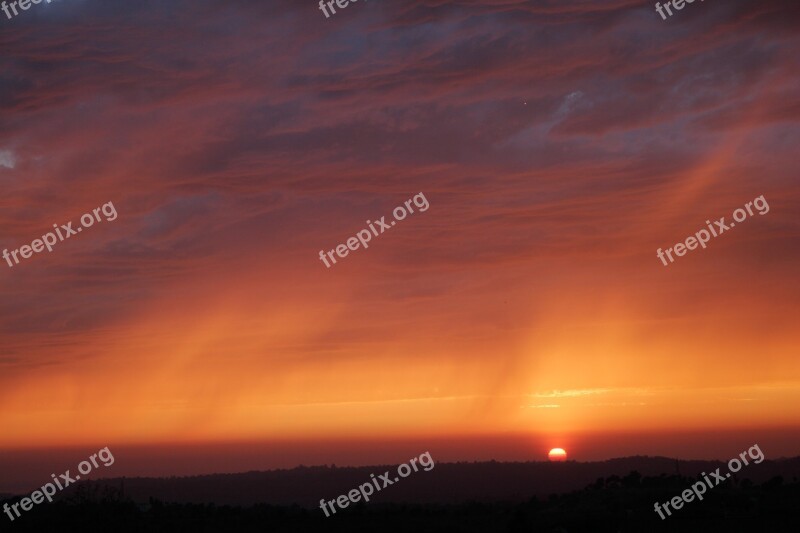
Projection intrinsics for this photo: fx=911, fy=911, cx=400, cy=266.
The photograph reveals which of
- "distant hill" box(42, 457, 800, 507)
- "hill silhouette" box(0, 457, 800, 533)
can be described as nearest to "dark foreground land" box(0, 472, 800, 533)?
"hill silhouette" box(0, 457, 800, 533)

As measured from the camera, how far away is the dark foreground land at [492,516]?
1423 inches

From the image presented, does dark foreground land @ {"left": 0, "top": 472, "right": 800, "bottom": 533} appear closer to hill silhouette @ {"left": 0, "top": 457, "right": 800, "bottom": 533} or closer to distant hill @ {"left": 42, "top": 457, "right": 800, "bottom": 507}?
hill silhouette @ {"left": 0, "top": 457, "right": 800, "bottom": 533}

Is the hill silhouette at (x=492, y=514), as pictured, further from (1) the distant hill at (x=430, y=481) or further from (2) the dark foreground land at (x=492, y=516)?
(1) the distant hill at (x=430, y=481)

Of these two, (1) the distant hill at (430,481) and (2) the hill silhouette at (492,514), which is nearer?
(2) the hill silhouette at (492,514)

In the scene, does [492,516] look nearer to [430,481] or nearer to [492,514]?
[492,514]

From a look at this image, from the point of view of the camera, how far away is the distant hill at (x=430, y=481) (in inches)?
3807

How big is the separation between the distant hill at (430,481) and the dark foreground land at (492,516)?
4128 centimetres

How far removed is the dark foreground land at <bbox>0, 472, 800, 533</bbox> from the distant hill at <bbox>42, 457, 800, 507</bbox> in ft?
135

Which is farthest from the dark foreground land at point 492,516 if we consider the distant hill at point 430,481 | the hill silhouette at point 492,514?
the distant hill at point 430,481

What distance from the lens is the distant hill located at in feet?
317

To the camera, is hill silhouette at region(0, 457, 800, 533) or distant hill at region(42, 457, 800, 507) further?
distant hill at region(42, 457, 800, 507)

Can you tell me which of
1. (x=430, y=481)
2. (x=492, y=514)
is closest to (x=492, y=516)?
(x=492, y=514)

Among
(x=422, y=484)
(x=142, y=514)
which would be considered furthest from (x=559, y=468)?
(x=142, y=514)

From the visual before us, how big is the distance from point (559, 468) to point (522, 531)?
87713 millimetres
